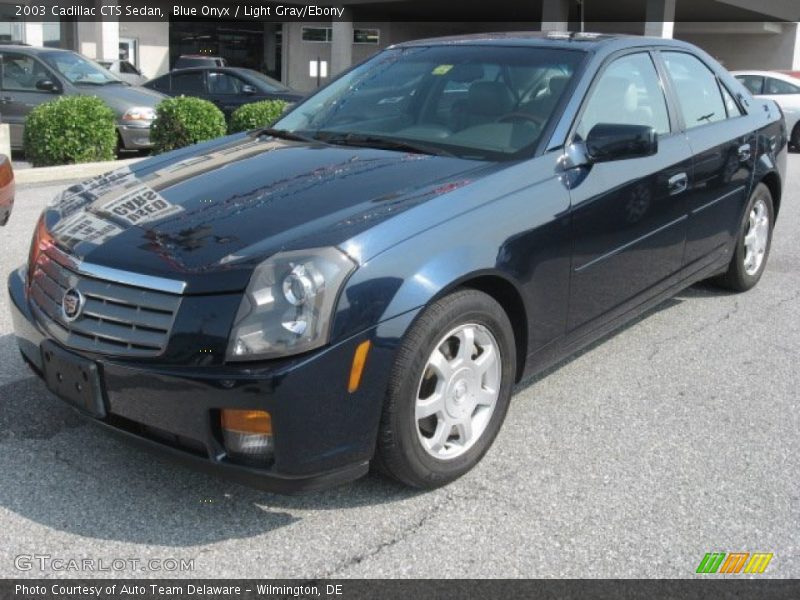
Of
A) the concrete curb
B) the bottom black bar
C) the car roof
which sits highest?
the car roof

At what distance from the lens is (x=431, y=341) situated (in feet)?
9.90

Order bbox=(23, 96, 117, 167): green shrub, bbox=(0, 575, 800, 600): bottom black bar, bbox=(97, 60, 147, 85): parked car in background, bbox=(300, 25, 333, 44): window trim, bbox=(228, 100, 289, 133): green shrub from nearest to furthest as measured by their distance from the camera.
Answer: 1. bbox=(0, 575, 800, 600): bottom black bar
2. bbox=(23, 96, 117, 167): green shrub
3. bbox=(228, 100, 289, 133): green shrub
4. bbox=(97, 60, 147, 85): parked car in background
5. bbox=(300, 25, 333, 44): window trim

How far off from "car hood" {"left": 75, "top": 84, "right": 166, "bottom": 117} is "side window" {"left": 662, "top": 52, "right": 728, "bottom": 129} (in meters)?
8.66

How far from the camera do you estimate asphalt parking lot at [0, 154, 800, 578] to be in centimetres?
285

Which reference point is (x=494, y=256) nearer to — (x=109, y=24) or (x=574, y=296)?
(x=574, y=296)

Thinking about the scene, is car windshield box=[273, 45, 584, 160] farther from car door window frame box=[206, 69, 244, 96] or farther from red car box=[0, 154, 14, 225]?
car door window frame box=[206, 69, 244, 96]

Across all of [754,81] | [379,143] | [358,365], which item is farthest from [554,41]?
[754,81]

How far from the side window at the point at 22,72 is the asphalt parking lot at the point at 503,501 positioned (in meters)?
9.10

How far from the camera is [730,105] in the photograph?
5.40 metres

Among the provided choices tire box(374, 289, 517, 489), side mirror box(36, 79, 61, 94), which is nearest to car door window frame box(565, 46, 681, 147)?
tire box(374, 289, 517, 489)

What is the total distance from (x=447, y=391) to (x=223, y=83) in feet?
46.4

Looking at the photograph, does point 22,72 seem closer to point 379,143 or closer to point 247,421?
point 379,143

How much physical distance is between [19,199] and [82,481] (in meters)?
5.96

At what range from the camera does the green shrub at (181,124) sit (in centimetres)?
1085
